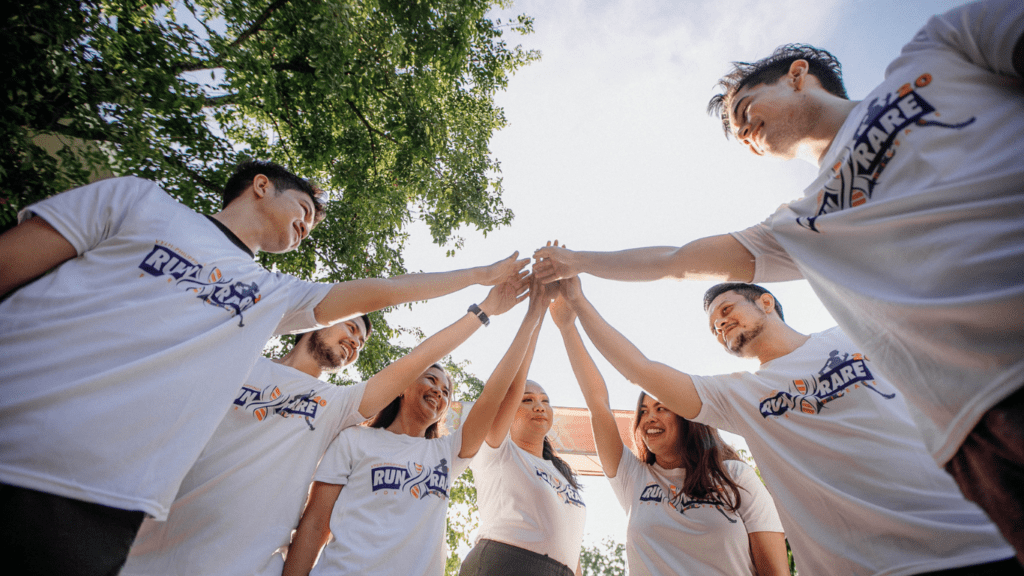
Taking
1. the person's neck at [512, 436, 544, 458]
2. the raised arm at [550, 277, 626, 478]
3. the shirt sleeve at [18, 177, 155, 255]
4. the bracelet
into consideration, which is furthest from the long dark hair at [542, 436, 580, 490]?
the shirt sleeve at [18, 177, 155, 255]

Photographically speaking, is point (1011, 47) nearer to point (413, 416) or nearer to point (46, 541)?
point (46, 541)

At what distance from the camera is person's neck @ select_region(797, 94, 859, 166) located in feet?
5.68

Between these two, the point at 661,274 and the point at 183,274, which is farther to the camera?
the point at 661,274

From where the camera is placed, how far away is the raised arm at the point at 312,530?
2.27 m

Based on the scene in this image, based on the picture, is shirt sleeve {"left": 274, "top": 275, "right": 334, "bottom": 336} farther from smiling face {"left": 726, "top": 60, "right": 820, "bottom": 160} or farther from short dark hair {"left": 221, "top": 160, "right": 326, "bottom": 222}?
smiling face {"left": 726, "top": 60, "right": 820, "bottom": 160}

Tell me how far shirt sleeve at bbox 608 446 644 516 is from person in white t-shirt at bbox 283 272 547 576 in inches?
38.3

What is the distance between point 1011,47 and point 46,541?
2519mm

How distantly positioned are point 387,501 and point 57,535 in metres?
1.48

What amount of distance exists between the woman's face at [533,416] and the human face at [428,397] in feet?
2.26

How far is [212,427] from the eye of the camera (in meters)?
1.43

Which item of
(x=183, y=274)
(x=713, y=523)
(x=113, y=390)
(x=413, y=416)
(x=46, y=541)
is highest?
(x=413, y=416)

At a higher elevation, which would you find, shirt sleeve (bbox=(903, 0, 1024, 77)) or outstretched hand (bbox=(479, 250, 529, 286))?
outstretched hand (bbox=(479, 250, 529, 286))

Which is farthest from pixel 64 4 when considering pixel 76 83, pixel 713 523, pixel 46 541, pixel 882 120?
pixel 713 523

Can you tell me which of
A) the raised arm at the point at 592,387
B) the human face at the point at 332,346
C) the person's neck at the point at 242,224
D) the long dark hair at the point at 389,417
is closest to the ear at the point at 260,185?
the person's neck at the point at 242,224
